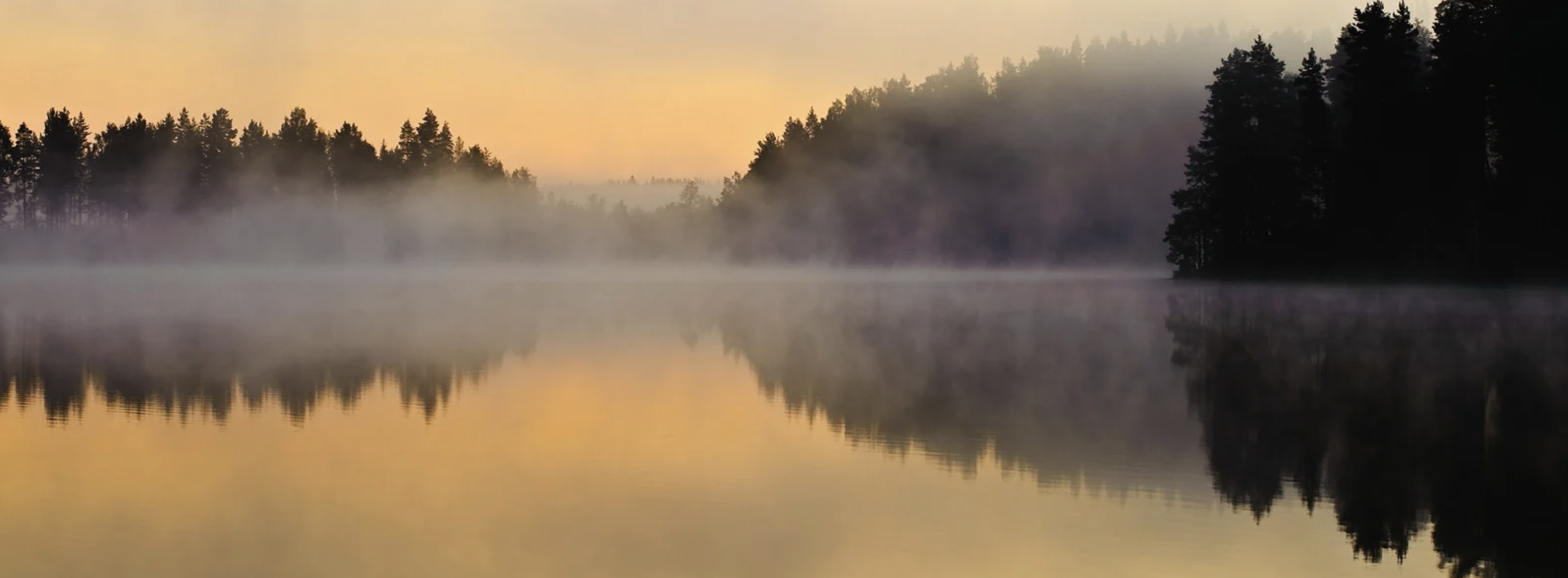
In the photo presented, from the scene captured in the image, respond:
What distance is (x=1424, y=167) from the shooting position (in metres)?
62.0

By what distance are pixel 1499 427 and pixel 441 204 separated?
17118 cm

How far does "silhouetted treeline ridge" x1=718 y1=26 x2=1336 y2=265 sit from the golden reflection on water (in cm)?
13510

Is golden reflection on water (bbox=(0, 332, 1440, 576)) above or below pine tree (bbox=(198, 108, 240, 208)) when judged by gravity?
below

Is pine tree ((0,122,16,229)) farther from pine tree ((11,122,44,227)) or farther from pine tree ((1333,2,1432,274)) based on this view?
pine tree ((1333,2,1432,274))

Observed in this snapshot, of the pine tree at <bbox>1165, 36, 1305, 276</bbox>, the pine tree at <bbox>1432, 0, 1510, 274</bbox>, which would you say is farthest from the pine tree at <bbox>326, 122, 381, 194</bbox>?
the pine tree at <bbox>1432, 0, 1510, 274</bbox>

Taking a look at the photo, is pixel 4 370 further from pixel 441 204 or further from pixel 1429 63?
pixel 441 204

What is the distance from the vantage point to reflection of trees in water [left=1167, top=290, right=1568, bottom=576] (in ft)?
43.9

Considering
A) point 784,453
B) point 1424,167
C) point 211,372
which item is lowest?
point 784,453

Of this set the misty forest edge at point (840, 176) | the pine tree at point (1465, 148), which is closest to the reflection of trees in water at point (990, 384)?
the pine tree at point (1465, 148)

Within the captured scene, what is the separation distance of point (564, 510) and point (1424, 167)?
190 feet

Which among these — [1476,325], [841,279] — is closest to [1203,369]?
[1476,325]

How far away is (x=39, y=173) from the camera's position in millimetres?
146500

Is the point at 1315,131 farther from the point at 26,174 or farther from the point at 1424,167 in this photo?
the point at 26,174

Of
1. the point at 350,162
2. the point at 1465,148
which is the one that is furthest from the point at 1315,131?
the point at 350,162
